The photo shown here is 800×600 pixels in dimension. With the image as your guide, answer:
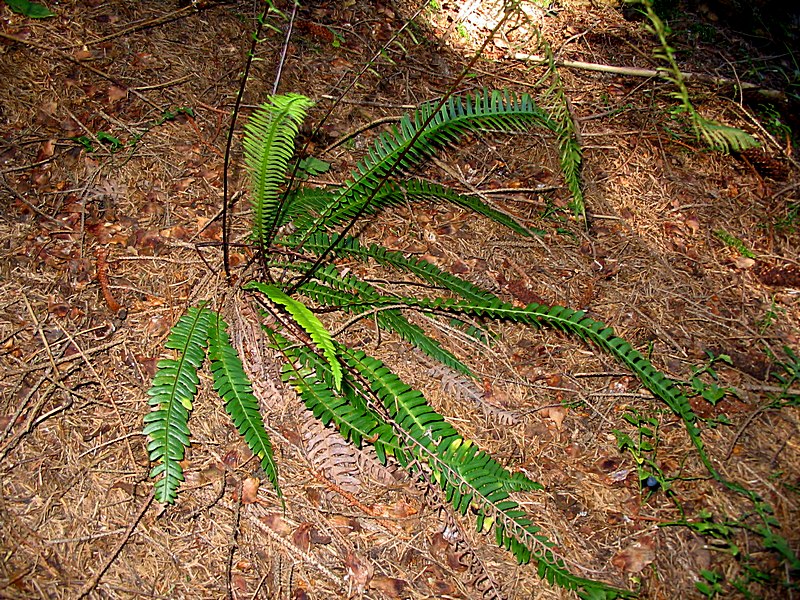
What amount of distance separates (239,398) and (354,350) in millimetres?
457

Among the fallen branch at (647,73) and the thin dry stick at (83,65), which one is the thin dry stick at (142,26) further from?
the fallen branch at (647,73)

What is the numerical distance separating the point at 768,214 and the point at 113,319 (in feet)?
10.3

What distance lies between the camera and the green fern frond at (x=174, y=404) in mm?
1765

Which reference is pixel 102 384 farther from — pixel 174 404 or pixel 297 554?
pixel 297 554

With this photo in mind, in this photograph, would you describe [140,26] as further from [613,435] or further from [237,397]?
[613,435]

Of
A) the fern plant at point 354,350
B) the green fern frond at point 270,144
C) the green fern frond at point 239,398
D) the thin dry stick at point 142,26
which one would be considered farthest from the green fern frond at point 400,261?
the thin dry stick at point 142,26

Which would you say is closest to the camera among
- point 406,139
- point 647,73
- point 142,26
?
point 406,139

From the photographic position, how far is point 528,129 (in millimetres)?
3053

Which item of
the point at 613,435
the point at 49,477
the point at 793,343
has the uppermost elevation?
the point at 793,343

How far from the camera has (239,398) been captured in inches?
73.9

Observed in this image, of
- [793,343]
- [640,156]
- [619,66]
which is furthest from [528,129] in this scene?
[793,343]

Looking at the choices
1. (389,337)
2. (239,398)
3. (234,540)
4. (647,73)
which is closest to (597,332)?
(389,337)

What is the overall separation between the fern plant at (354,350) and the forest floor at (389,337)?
0.43ft

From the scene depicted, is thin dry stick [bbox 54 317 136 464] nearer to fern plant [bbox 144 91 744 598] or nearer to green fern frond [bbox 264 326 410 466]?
fern plant [bbox 144 91 744 598]
